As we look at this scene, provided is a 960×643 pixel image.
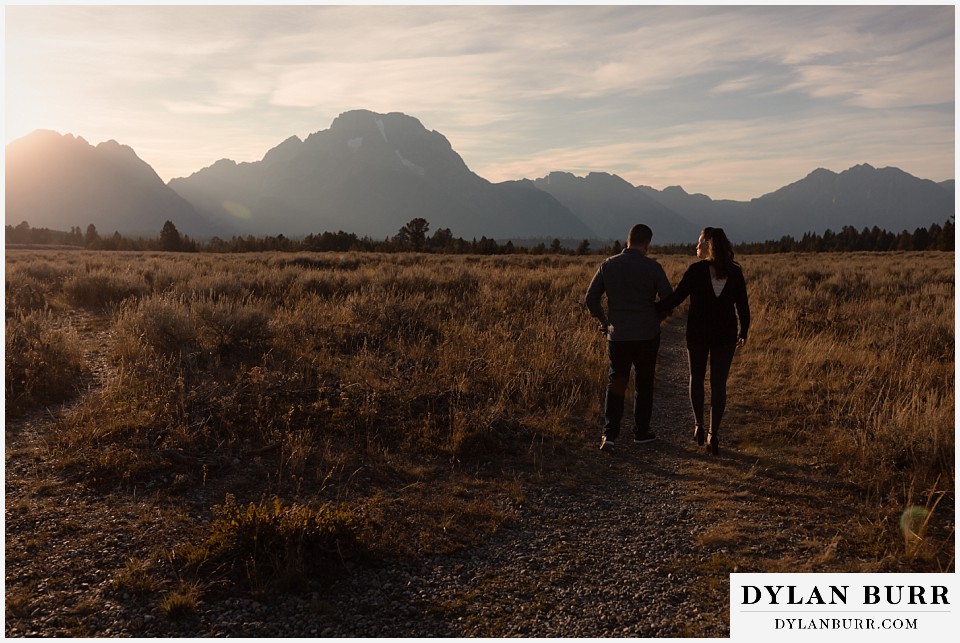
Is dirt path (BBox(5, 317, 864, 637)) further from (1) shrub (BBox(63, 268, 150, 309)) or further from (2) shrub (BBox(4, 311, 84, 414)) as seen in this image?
(1) shrub (BBox(63, 268, 150, 309))

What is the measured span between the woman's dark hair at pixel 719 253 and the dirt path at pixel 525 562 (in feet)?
6.56

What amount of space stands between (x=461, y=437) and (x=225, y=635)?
3.04 m

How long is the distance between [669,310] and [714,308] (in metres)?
0.44

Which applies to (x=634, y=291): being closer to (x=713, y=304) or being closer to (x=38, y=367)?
(x=713, y=304)

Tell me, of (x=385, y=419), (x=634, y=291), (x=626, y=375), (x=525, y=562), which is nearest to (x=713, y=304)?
(x=634, y=291)

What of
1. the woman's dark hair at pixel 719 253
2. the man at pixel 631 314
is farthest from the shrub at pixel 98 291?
the woman's dark hair at pixel 719 253

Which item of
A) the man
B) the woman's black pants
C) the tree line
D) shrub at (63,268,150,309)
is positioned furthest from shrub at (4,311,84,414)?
the tree line

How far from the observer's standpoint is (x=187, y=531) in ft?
14.1

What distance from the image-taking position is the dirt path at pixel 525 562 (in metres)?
3.34

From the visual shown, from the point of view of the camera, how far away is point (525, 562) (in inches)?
159

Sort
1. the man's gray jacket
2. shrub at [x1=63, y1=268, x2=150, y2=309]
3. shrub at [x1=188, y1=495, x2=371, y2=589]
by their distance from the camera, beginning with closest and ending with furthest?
1. shrub at [x1=188, y1=495, x2=371, y2=589]
2. the man's gray jacket
3. shrub at [x1=63, y1=268, x2=150, y2=309]

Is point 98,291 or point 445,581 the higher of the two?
point 98,291

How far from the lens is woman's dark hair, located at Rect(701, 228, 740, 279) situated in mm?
5781

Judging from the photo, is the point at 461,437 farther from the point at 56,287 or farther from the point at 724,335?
the point at 56,287
